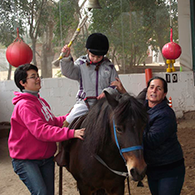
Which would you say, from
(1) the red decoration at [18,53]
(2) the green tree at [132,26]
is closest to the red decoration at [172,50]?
(2) the green tree at [132,26]

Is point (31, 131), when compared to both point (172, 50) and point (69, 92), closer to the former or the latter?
point (69, 92)

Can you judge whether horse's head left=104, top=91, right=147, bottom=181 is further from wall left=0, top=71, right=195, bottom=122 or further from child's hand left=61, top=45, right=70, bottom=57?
wall left=0, top=71, right=195, bottom=122

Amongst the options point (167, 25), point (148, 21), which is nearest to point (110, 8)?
point (148, 21)

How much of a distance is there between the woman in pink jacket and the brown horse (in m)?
0.16

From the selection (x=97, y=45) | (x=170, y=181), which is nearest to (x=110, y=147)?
(x=170, y=181)

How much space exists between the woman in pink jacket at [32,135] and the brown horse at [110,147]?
159 mm

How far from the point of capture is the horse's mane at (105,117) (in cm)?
150

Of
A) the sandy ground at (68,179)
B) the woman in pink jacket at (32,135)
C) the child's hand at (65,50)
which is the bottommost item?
the sandy ground at (68,179)

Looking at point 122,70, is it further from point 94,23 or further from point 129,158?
point 129,158

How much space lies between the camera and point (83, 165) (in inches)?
75.3

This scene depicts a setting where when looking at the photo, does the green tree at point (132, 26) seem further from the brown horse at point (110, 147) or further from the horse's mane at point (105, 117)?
the horse's mane at point (105, 117)

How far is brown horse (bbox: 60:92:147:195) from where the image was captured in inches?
57.1

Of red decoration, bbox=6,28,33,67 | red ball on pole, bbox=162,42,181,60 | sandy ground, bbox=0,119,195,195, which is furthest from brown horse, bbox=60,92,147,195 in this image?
red ball on pole, bbox=162,42,181,60

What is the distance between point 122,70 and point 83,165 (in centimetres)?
459
